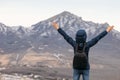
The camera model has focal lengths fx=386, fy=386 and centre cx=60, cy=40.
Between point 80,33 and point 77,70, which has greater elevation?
point 80,33

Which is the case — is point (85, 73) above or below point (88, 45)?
below

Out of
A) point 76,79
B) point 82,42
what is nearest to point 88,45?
point 82,42

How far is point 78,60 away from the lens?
12.9 m

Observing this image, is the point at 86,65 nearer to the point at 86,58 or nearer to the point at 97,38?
the point at 86,58

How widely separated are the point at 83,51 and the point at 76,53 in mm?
247

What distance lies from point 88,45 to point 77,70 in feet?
3.02

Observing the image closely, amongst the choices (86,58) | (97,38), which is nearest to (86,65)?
(86,58)

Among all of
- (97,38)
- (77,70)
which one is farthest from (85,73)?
(97,38)

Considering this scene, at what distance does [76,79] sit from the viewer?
43.4 ft

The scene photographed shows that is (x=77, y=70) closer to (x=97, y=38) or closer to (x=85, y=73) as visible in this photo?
(x=85, y=73)

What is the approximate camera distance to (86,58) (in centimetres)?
1288

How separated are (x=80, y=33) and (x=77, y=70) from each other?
1256 millimetres

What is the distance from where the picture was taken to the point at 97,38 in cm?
1315

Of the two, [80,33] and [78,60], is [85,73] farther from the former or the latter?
[80,33]
